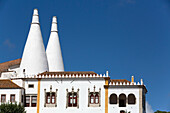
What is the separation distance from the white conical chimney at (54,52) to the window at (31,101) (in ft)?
40.3

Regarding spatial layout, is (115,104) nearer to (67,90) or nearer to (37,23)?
(67,90)

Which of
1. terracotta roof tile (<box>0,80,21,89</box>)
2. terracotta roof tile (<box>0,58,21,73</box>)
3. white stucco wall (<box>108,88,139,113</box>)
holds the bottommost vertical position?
white stucco wall (<box>108,88,139,113</box>)

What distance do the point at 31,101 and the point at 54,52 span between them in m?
15.9

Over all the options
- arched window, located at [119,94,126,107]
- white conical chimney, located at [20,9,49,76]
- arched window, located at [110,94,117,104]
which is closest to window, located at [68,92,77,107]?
arched window, located at [110,94,117,104]

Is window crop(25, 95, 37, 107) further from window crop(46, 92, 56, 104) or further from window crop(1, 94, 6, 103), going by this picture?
window crop(1, 94, 6, 103)

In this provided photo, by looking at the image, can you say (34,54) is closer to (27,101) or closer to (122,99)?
(27,101)

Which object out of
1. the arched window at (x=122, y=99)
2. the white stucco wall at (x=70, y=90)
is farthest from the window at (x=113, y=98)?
the white stucco wall at (x=70, y=90)

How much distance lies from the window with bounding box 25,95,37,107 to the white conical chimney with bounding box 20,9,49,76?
4861 millimetres

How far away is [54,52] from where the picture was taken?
305 feet

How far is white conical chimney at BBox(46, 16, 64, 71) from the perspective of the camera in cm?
9175

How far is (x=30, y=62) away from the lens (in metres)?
84.0

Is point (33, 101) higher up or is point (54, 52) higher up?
point (54, 52)

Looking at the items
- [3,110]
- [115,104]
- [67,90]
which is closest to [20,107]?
[3,110]

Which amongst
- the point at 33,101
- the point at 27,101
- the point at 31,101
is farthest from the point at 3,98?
the point at 33,101
